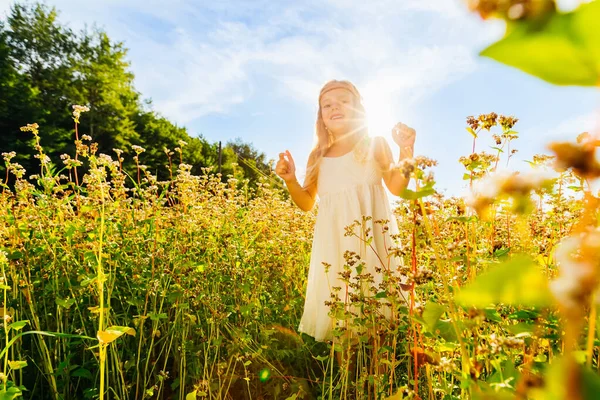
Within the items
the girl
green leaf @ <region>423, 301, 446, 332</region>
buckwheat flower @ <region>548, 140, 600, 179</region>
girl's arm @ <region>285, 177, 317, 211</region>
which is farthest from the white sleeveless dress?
buckwheat flower @ <region>548, 140, 600, 179</region>

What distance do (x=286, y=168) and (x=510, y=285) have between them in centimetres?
274

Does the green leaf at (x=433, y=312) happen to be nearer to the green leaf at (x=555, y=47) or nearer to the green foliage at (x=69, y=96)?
the green leaf at (x=555, y=47)

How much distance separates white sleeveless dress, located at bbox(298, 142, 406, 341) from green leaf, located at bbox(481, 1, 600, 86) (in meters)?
2.43

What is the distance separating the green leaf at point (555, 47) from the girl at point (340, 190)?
2.29m

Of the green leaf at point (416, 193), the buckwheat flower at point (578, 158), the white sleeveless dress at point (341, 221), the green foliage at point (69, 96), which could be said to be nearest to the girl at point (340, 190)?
the white sleeveless dress at point (341, 221)

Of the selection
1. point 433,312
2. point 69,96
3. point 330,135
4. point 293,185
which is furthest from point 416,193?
point 69,96

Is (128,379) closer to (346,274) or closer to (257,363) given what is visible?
(257,363)

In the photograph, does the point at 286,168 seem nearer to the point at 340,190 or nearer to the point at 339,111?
the point at 340,190

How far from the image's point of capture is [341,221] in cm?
284

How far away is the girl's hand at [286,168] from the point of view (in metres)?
2.93

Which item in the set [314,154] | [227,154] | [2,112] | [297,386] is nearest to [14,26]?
[2,112]

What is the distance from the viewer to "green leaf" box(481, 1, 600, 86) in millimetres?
202

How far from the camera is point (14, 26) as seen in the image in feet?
69.2

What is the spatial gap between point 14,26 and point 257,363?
81.2ft
